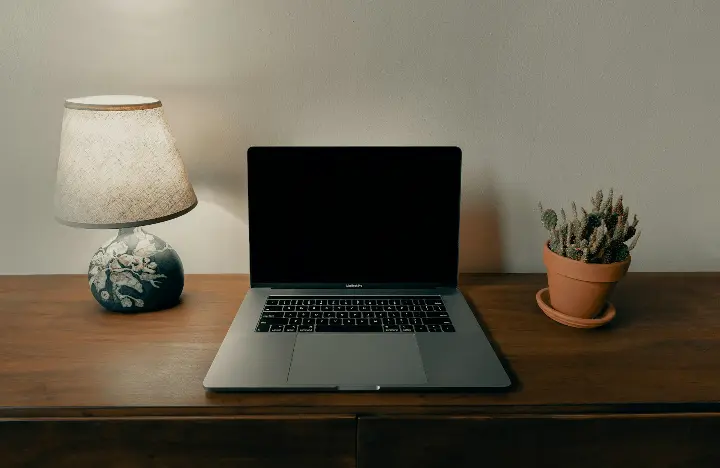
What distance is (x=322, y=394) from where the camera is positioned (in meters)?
0.83

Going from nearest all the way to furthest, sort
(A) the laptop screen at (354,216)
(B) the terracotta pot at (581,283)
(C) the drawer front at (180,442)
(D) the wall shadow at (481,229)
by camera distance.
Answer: (C) the drawer front at (180,442)
(B) the terracotta pot at (581,283)
(A) the laptop screen at (354,216)
(D) the wall shadow at (481,229)

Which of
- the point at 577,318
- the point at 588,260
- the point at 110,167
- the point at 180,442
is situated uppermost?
the point at 110,167

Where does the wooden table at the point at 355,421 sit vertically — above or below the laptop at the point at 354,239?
below

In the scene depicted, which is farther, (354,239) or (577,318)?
(354,239)

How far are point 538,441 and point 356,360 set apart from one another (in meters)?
0.28

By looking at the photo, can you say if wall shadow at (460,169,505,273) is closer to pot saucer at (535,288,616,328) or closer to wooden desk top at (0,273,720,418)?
wooden desk top at (0,273,720,418)

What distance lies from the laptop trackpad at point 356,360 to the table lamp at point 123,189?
32 centimetres

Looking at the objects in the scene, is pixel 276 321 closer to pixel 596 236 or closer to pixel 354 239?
pixel 354 239

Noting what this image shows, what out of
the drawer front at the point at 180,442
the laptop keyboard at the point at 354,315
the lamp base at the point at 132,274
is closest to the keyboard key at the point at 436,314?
the laptop keyboard at the point at 354,315

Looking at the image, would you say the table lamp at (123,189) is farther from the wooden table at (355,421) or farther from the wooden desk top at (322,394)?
the wooden table at (355,421)

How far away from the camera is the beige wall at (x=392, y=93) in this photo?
45.6 inches

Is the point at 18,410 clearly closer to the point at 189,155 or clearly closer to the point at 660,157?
the point at 189,155

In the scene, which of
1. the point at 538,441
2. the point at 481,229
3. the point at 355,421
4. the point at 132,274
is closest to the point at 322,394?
the point at 355,421

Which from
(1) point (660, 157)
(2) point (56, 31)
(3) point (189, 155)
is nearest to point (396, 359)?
(3) point (189, 155)
